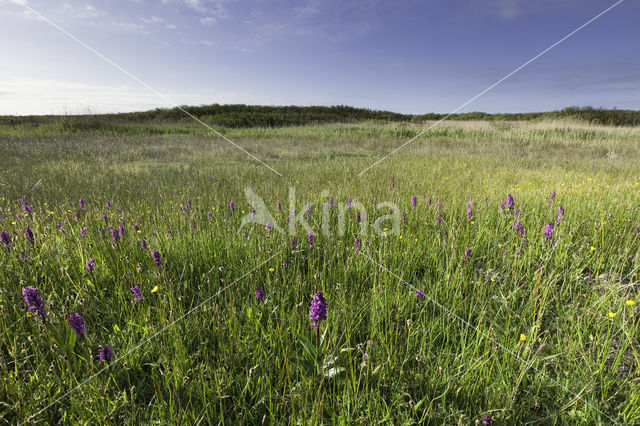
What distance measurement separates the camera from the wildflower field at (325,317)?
1.42 meters

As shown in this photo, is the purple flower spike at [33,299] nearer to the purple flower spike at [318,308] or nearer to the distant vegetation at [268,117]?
the purple flower spike at [318,308]

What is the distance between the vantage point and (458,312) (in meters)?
2.05

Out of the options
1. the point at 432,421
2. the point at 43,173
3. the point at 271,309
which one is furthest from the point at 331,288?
the point at 43,173

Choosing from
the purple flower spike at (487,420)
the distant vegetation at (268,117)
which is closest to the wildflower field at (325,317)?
the purple flower spike at (487,420)

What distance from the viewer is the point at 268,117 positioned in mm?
36844

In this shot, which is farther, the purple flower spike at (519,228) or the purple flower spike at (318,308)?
the purple flower spike at (519,228)

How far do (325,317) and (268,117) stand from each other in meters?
38.2

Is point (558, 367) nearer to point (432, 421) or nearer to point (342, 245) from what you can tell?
point (432, 421)

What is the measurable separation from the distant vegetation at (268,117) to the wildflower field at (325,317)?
25.0 meters

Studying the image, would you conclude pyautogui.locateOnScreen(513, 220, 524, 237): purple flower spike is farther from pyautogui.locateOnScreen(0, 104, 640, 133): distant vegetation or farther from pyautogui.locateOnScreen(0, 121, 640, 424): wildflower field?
pyautogui.locateOnScreen(0, 104, 640, 133): distant vegetation

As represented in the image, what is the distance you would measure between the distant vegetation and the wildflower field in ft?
81.9

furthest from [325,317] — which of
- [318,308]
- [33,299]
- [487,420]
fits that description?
[33,299]

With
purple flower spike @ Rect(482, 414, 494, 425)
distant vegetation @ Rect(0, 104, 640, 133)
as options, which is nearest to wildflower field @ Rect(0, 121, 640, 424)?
purple flower spike @ Rect(482, 414, 494, 425)

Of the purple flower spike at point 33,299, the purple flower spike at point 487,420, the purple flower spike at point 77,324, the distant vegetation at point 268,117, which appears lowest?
the purple flower spike at point 487,420
